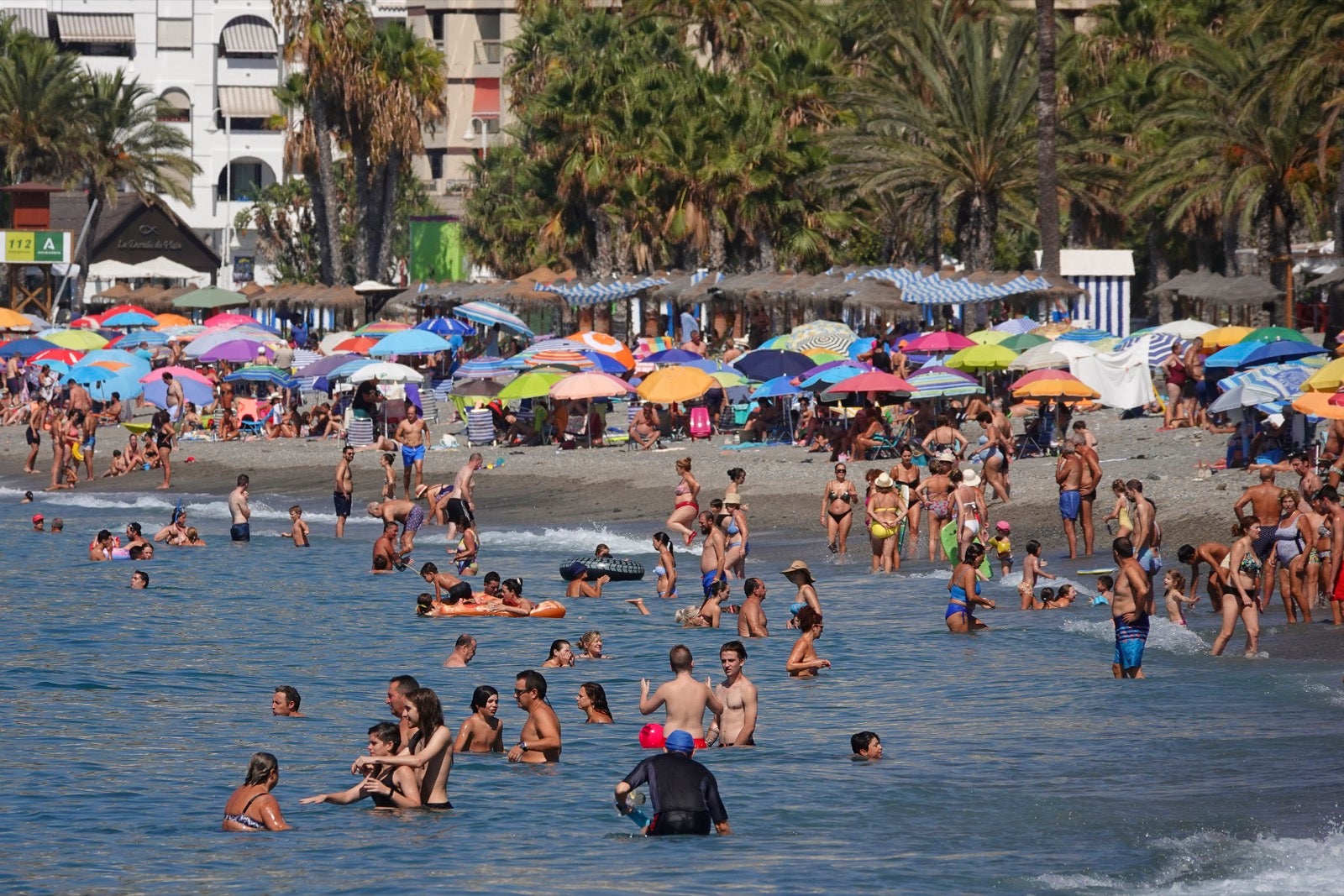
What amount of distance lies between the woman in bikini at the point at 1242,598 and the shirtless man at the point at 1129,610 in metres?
0.73

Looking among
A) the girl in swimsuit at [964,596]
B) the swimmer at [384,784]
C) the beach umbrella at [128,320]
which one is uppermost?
the beach umbrella at [128,320]

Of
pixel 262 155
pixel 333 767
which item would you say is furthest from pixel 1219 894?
pixel 262 155

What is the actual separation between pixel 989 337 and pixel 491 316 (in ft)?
40.9

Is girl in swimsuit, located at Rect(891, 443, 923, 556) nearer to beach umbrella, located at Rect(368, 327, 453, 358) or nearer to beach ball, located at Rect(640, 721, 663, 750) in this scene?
beach ball, located at Rect(640, 721, 663, 750)

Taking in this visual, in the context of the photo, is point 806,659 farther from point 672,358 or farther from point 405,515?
point 672,358

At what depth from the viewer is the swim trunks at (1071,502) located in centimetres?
Result: 2273

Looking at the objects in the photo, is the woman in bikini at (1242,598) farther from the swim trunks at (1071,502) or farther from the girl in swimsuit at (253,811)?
the girl in swimsuit at (253,811)

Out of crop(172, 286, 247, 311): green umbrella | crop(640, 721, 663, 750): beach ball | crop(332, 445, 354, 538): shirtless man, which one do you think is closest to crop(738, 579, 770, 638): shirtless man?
crop(640, 721, 663, 750): beach ball

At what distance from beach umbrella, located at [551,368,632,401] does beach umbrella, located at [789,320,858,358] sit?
2671mm

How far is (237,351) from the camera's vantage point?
1563 inches

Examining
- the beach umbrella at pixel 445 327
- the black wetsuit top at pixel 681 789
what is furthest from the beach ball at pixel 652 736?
the beach umbrella at pixel 445 327

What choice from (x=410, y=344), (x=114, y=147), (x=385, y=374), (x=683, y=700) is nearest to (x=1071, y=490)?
(x=683, y=700)

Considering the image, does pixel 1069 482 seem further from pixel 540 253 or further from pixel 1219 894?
pixel 540 253

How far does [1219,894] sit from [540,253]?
4343 centimetres
